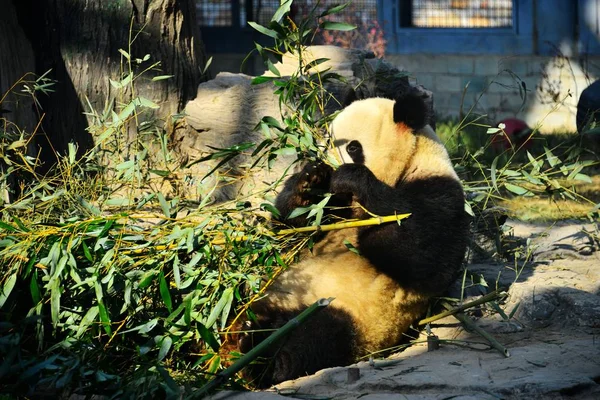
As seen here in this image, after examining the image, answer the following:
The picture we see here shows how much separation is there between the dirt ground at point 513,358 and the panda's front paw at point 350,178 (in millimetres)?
725

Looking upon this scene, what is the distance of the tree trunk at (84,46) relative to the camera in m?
4.83

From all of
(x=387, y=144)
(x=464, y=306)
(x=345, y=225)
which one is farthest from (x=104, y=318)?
(x=464, y=306)

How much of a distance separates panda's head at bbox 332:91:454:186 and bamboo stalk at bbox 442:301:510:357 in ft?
2.14

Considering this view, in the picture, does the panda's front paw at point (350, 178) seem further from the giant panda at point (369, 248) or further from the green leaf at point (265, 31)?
the green leaf at point (265, 31)

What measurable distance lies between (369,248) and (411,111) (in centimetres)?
63

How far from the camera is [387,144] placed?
3688mm

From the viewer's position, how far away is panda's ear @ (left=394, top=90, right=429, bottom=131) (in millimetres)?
3572

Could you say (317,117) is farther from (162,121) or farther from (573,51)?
(573,51)

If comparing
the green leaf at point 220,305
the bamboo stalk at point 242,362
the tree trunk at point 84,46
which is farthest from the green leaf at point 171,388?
the tree trunk at point 84,46

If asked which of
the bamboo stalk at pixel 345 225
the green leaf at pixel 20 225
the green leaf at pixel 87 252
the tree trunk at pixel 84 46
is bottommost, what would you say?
the bamboo stalk at pixel 345 225

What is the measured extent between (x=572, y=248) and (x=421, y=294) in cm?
152

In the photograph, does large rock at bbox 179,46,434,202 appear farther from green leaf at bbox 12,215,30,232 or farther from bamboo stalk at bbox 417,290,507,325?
green leaf at bbox 12,215,30,232

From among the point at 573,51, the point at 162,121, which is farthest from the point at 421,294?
the point at 573,51

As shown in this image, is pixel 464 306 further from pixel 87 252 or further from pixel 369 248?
pixel 87 252
